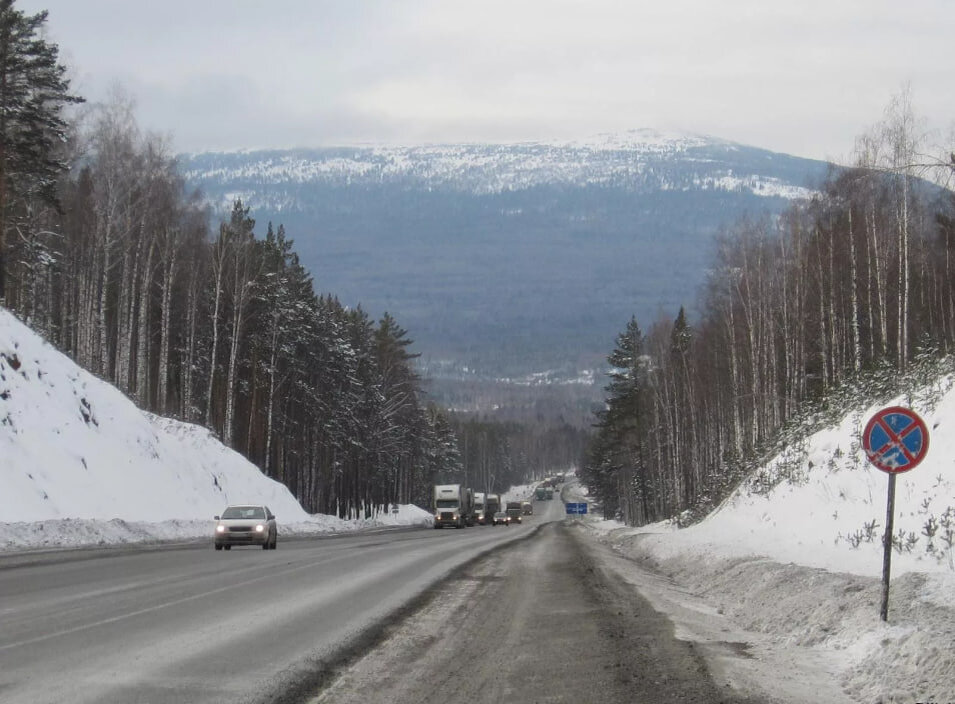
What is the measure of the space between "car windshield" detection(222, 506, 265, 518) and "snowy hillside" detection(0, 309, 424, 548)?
10.2 feet

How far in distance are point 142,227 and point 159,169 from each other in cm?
334

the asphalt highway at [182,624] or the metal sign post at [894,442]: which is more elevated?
the metal sign post at [894,442]

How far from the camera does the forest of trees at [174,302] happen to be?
40938 millimetres

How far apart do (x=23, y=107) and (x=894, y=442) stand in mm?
35907

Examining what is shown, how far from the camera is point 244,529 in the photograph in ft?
100

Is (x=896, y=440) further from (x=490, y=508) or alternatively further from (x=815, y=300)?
(x=490, y=508)

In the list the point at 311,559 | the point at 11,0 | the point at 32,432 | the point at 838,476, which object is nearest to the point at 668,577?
the point at 838,476

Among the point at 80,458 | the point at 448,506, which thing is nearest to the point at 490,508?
the point at 448,506

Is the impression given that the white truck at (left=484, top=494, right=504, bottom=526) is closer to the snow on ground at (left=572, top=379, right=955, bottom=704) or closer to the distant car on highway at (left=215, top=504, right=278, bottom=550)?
the distant car on highway at (left=215, top=504, right=278, bottom=550)

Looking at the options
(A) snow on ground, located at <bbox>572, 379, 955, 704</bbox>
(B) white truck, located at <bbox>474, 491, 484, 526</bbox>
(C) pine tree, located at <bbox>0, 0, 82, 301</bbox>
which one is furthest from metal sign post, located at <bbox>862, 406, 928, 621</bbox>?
(B) white truck, located at <bbox>474, 491, 484, 526</bbox>

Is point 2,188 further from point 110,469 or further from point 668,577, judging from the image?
point 668,577

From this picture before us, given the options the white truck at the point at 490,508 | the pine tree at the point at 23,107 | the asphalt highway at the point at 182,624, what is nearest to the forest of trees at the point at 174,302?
the pine tree at the point at 23,107

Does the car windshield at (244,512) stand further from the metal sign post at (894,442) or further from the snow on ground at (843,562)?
the metal sign post at (894,442)

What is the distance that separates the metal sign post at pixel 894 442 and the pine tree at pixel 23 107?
32.3m
